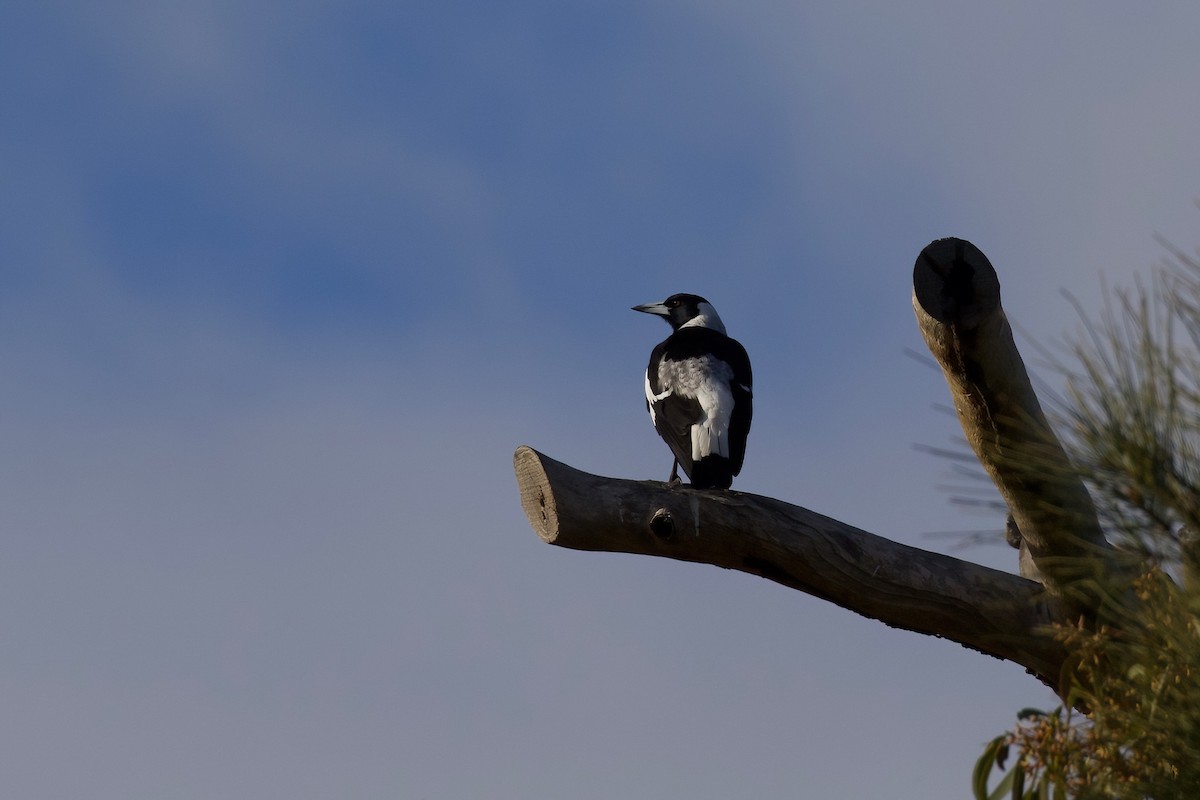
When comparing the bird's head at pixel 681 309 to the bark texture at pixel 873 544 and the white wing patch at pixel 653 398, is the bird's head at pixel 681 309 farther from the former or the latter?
the bark texture at pixel 873 544

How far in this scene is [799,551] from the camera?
4.15 meters

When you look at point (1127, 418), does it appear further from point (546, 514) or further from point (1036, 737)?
point (546, 514)

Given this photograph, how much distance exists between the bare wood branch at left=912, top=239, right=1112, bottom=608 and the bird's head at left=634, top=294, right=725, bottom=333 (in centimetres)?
462

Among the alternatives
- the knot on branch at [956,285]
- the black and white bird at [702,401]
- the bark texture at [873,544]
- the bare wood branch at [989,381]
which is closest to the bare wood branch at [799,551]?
the bark texture at [873,544]

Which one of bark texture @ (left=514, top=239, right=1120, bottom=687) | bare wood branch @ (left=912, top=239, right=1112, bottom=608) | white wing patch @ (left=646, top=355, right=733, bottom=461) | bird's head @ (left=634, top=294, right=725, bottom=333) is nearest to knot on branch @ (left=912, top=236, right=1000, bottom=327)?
bare wood branch @ (left=912, top=239, right=1112, bottom=608)

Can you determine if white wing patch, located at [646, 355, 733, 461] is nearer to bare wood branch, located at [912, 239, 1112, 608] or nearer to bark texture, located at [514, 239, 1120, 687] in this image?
bark texture, located at [514, 239, 1120, 687]

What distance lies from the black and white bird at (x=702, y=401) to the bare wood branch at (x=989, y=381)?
180 centimetres

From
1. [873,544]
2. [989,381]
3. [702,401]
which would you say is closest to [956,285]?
[989,381]

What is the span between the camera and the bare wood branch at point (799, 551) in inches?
160

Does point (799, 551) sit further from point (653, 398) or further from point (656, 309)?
point (656, 309)

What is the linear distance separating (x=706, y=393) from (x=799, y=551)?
2.09 metres

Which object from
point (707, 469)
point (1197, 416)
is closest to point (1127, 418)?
point (1197, 416)

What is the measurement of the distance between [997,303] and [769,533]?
3.34ft

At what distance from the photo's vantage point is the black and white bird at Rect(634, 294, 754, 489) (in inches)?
230
